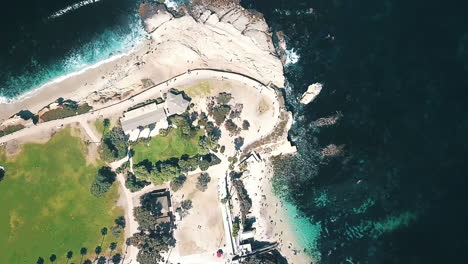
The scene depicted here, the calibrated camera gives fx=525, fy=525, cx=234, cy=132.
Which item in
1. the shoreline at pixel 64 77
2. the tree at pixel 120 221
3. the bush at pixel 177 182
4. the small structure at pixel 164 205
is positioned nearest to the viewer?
the tree at pixel 120 221

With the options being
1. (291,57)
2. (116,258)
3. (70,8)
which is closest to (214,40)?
(291,57)

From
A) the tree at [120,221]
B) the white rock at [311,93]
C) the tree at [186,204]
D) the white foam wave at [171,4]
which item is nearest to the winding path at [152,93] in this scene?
the white rock at [311,93]

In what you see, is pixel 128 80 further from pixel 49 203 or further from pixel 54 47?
pixel 49 203

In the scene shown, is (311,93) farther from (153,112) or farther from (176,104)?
(153,112)

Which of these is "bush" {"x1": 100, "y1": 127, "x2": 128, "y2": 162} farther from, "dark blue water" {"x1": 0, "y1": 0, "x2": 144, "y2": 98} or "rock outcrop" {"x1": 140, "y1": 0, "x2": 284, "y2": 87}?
"dark blue water" {"x1": 0, "y1": 0, "x2": 144, "y2": 98}

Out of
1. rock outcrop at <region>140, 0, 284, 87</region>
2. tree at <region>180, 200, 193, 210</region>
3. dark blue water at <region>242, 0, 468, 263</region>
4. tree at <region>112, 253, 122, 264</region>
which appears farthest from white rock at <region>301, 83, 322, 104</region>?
tree at <region>112, 253, 122, 264</region>

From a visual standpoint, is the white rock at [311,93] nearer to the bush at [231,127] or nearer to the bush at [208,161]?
Result: the bush at [231,127]
